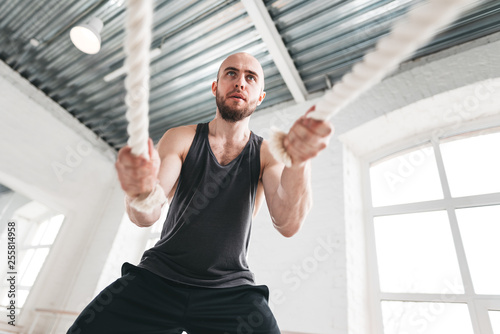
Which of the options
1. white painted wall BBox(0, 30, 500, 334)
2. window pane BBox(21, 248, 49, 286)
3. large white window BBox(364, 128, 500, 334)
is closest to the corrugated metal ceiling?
white painted wall BBox(0, 30, 500, 334)

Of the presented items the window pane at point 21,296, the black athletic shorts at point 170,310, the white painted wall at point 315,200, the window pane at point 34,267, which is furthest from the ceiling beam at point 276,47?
the window pane at point 21,296

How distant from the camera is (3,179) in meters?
3.99

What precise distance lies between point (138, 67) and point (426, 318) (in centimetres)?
258

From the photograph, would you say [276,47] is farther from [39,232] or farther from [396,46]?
[39,232]

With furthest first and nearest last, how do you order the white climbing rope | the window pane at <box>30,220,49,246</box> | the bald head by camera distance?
the window pane at <box>30,220,49,246</box>, the bald head, the white climbing rope

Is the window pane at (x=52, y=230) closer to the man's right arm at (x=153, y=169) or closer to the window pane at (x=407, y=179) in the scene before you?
the man's right arm at (x=153, y=169)

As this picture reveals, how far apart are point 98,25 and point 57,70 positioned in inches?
64.8

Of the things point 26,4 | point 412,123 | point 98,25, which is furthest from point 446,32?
point 26,4

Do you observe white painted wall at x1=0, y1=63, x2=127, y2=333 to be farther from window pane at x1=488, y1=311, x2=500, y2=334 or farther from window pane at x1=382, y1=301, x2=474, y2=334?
window pane at x1=488, y1=311, x2=500, y2=334

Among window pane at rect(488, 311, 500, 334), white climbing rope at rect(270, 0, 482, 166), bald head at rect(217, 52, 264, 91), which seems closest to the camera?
white climbing rope at rect(270, 0, 482, 166)

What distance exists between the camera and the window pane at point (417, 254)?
7.64 feet

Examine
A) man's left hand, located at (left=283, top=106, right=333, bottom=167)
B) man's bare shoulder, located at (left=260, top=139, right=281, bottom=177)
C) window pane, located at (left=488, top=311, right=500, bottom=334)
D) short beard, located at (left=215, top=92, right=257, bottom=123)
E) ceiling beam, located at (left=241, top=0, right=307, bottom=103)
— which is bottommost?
man's left hand, located at (left=283, top=106, right=333, bottom=167)

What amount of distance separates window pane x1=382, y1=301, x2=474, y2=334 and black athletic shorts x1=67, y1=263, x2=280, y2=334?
1.79 metres

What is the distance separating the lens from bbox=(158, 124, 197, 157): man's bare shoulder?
4.19ft
